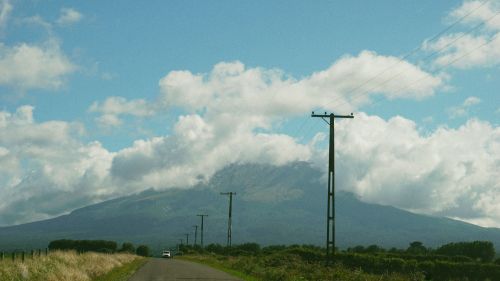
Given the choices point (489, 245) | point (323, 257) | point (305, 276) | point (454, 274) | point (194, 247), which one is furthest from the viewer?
point (194, 247)

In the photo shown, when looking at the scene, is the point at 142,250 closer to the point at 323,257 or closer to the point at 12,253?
the point at 323,257

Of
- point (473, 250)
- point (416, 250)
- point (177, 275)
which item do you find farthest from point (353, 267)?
point (473, 250)

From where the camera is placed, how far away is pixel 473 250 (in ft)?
349

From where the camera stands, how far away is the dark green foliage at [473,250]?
10375cm

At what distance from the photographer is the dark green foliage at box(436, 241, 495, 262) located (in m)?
104

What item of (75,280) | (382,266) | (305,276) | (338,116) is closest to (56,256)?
(75,280)

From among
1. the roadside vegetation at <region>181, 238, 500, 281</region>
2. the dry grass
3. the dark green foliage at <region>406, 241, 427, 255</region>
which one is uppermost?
the dry grass

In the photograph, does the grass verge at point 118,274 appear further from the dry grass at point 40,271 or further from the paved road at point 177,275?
the dry grass at point 40,271

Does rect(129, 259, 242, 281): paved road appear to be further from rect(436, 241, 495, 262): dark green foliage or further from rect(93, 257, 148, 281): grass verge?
rect(436, 241, 495, 262): dark green foliage

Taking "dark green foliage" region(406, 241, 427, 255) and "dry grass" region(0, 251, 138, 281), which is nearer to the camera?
"dry grass" region(0, 251, 138, 281)

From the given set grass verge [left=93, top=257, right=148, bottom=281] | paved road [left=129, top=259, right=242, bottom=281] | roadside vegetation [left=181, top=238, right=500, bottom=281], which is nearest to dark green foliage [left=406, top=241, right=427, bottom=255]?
roadside vegetation [left=181, top=238, right=500, bottom=281]

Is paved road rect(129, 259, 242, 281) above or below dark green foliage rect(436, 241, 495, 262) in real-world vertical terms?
above

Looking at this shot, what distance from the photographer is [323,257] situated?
75562 mm

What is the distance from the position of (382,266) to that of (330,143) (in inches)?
1178
